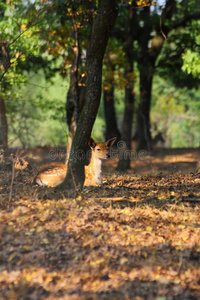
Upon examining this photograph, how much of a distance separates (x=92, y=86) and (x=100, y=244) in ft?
14.1

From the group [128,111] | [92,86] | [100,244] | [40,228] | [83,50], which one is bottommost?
[100,244]

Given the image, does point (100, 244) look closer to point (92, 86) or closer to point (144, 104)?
point (92, 86)

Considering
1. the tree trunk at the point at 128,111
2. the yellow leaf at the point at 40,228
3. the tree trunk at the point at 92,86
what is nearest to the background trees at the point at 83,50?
the tree trunk at the point at 128,111

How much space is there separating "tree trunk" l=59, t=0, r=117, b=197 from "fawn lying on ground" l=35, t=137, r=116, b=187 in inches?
47.2

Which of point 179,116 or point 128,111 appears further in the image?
point 179,116

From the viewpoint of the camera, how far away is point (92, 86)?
9.57m

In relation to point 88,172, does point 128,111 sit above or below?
Answer: above

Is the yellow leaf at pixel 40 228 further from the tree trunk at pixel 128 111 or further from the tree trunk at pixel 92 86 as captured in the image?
the tree trunk at pixel 128 111

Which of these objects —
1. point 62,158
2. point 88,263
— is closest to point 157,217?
point 88,263

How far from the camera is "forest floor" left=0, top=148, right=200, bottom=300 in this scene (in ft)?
19.1

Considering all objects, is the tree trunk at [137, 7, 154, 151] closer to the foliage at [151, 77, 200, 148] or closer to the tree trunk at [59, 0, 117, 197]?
the tree trunk at [59, 0, 117, 197]

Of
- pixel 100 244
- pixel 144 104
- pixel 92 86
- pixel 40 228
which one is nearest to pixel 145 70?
pixel 144 104

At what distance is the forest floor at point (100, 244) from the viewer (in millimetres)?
5812

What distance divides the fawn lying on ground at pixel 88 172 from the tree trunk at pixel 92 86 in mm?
1198
